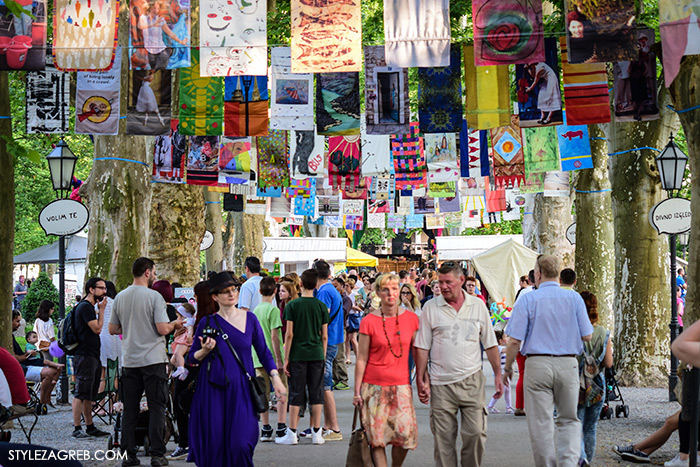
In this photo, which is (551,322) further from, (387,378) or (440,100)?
(440,100)

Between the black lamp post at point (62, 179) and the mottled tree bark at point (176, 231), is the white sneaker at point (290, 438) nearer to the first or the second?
the black lamp post at point (62, 179)

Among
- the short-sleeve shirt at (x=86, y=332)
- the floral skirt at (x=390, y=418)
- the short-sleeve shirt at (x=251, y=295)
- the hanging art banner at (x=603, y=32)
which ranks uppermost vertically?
the hanging art banner at (x=603, y=32)

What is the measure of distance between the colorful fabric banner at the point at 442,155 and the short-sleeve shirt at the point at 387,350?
521 inches

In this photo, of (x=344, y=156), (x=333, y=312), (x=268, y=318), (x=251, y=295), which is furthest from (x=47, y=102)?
(x=344, y=156)

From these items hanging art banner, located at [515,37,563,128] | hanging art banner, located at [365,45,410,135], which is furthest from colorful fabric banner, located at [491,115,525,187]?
hanging art banner, located at [365,45,410,135]

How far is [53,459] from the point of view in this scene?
3676 mm

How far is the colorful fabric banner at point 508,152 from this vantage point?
19.0 m

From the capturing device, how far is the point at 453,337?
7.42 m

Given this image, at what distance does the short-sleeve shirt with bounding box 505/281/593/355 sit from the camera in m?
7.56

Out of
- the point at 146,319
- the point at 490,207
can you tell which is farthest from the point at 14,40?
the point at 490,207

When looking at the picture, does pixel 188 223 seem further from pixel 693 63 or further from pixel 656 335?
pixel 693 63

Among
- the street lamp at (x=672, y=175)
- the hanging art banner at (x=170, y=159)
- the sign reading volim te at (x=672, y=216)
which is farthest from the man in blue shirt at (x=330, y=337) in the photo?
the hanging art banner at (x=170, y=159)

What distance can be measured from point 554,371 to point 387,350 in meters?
1.44

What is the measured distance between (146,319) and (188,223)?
11233 millimetres
